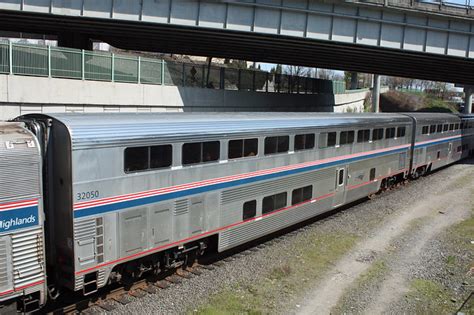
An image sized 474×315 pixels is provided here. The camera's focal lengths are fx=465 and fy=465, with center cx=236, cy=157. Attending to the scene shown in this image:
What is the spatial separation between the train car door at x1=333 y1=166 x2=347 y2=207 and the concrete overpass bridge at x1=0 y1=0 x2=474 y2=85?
520 inches

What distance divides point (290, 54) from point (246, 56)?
467 cm

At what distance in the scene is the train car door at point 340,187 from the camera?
16375 mm

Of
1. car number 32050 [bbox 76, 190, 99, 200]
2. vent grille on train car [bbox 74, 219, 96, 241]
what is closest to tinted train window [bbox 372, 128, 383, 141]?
car number 32050 [bbox 76, 190, 99, 200]

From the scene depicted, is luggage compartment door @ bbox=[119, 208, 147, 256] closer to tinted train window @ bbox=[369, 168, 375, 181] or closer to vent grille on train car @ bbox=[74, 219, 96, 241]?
vent grille on train car @ bbox=[74, 219, 96, 241]

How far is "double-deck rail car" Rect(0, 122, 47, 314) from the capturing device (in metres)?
7.57

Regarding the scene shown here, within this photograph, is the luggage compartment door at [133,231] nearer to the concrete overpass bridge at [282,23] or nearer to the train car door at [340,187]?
the train car door at [340,187]

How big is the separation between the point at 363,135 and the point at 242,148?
7.89m

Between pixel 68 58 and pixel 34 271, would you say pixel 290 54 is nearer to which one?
pixel 68 58

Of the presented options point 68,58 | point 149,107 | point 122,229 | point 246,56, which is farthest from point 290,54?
point 122,229

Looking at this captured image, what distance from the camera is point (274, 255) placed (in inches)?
500

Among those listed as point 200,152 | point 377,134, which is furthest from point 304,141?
point 377,134

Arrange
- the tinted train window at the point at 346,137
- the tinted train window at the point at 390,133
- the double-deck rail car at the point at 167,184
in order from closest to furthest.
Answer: the double-deck rail car at the point at 167,184, the tinted train window at the point at 346,137, the tinted train window at the point at 390,133

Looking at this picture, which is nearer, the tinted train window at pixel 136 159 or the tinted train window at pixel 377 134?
the tinted train window at pixel 136 159

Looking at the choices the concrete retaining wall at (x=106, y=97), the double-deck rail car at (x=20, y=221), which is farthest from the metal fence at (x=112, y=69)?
Result: the double-deck rail car at (x=20, y=221)
